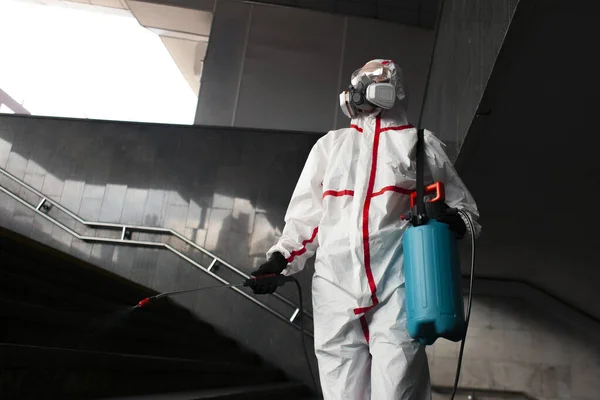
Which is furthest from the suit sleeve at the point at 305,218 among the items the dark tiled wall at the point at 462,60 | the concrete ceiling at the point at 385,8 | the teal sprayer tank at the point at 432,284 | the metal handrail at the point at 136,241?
the concrete ceiling at the point at 385,8

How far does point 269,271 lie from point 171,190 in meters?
3.56

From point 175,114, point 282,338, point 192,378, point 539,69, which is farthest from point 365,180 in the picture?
point 175,114

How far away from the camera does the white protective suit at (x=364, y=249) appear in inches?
56.6

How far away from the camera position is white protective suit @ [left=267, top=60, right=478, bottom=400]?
4.72 ft

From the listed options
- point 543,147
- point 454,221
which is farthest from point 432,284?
point 543,147

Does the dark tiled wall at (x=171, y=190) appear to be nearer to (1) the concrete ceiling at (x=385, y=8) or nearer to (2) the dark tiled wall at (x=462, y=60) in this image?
(2) the dark tiled wall at (x=462, y=60)

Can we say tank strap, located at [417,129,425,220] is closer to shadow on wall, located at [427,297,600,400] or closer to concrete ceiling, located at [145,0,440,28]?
shadow on wall, located at [427,297,600,400]

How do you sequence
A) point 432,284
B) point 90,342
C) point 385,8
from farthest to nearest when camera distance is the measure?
point 385,8 < point 90,342 < point 432,284

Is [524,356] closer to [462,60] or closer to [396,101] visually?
[462,60]

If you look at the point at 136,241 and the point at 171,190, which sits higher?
the point at 171,190

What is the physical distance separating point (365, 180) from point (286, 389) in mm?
2258

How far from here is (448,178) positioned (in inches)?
67.8

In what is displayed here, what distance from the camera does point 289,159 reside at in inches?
202

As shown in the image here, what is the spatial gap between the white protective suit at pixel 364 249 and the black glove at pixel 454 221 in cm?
13
